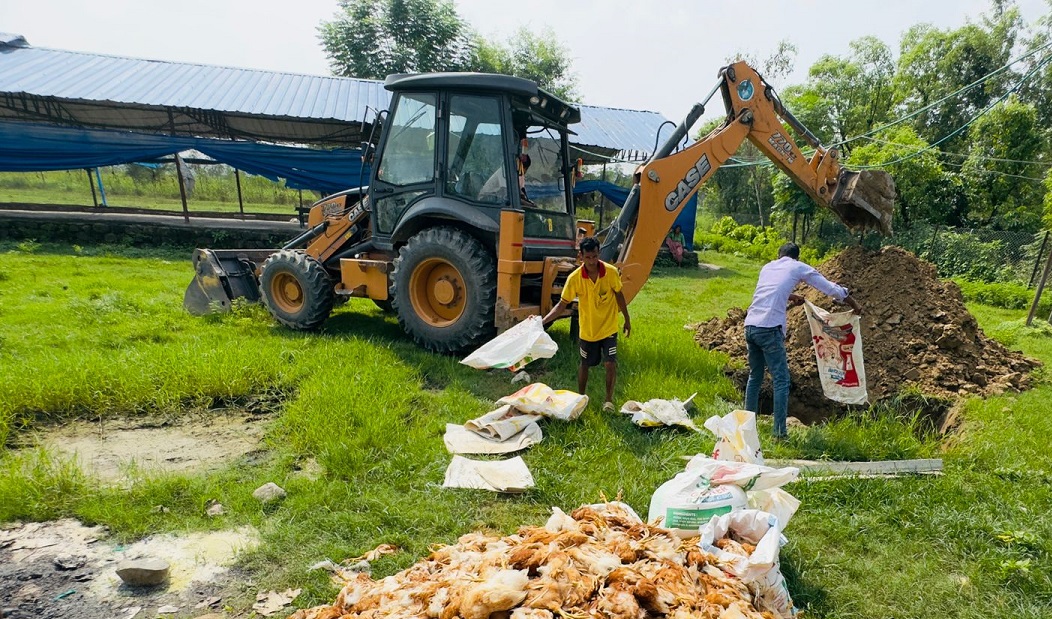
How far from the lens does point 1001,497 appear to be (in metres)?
3.18

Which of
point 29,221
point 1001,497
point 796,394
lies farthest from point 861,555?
point 29,221

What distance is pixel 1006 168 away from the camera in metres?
15.8

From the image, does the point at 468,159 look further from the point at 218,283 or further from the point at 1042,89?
the point at 1042,89

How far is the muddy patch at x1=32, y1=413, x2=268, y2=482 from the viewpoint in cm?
327

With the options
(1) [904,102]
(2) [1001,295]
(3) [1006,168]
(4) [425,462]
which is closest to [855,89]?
(1) [904,102]

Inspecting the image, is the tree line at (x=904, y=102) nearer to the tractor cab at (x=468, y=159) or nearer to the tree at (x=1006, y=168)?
the tree at (x=1006, y=168)

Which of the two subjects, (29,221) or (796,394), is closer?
(796,394)

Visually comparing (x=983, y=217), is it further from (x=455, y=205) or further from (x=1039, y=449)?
(x=455, y=205)

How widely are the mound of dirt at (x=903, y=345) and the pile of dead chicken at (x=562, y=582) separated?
334 centimetres

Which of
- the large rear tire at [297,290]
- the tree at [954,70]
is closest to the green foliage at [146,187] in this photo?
the large rear tire at [297,290]

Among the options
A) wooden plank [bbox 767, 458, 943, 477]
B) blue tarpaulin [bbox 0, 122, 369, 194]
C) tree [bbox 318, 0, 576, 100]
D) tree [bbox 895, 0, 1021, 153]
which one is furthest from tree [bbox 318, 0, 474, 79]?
wooden plank [bbox 767, 458, 943, 477]

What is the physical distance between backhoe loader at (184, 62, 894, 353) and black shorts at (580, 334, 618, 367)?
851mm

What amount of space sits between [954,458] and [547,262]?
3430mm

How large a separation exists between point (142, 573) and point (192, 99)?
563 inches
